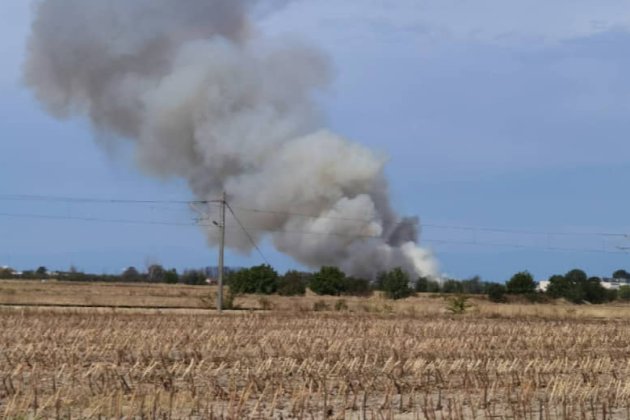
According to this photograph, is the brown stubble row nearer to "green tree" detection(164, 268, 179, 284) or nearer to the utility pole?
the utility pole

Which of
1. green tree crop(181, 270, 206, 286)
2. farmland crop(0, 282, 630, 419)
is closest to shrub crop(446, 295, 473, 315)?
farmland crop(0, 282, 630, 419)

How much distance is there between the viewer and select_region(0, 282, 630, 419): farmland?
42.7 feet

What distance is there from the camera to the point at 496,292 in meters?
93.2

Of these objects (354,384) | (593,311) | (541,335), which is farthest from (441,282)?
(354,384)

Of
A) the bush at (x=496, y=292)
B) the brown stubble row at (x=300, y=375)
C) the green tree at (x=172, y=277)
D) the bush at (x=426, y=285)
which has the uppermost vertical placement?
the green tree at (x=172, y=277)

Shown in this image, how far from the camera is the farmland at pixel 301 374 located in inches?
512

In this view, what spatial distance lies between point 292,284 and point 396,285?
1063 cm

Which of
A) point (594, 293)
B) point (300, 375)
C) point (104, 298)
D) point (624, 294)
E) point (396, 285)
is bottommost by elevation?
point (300, 375)

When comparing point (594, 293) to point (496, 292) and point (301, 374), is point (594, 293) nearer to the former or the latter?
point (496, 292)

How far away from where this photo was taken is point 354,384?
16000 mm

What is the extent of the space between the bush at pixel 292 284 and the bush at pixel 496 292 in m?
17.9

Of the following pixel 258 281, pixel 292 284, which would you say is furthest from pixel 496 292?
pixel 258 281

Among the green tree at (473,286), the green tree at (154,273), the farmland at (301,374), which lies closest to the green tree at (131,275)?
the green tree at (154,273)

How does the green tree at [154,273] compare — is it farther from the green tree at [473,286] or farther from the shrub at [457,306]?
the shrub at [457,306]
